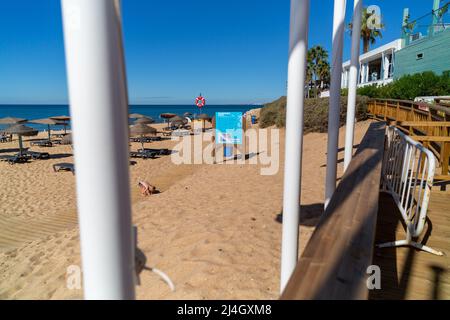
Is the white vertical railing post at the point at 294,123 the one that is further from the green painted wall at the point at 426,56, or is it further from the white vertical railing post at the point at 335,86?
Answer: the green painted wall at the point at 426,56

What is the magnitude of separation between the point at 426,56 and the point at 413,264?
19.7 m

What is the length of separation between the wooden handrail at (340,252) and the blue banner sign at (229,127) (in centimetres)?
973

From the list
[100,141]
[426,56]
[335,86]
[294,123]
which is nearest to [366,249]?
[294,123]

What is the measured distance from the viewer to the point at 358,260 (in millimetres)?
1259

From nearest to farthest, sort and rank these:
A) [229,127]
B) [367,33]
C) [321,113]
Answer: [229,127] → [321,113] → [367,33]

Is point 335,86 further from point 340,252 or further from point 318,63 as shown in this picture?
point 318,63

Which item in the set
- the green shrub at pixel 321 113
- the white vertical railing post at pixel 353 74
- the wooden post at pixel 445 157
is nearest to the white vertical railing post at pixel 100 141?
the white vertical railing post at pixel 353 74

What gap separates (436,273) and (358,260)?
1.74 meters

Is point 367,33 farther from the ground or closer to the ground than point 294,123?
farther from the ground

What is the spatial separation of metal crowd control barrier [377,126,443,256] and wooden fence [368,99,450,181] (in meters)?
0.56

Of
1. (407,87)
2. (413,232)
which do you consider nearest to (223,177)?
(413,232)

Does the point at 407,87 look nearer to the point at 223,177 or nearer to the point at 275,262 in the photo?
the point at 223,177

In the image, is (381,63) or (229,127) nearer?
(229,127)

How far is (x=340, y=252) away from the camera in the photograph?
1299 mm
